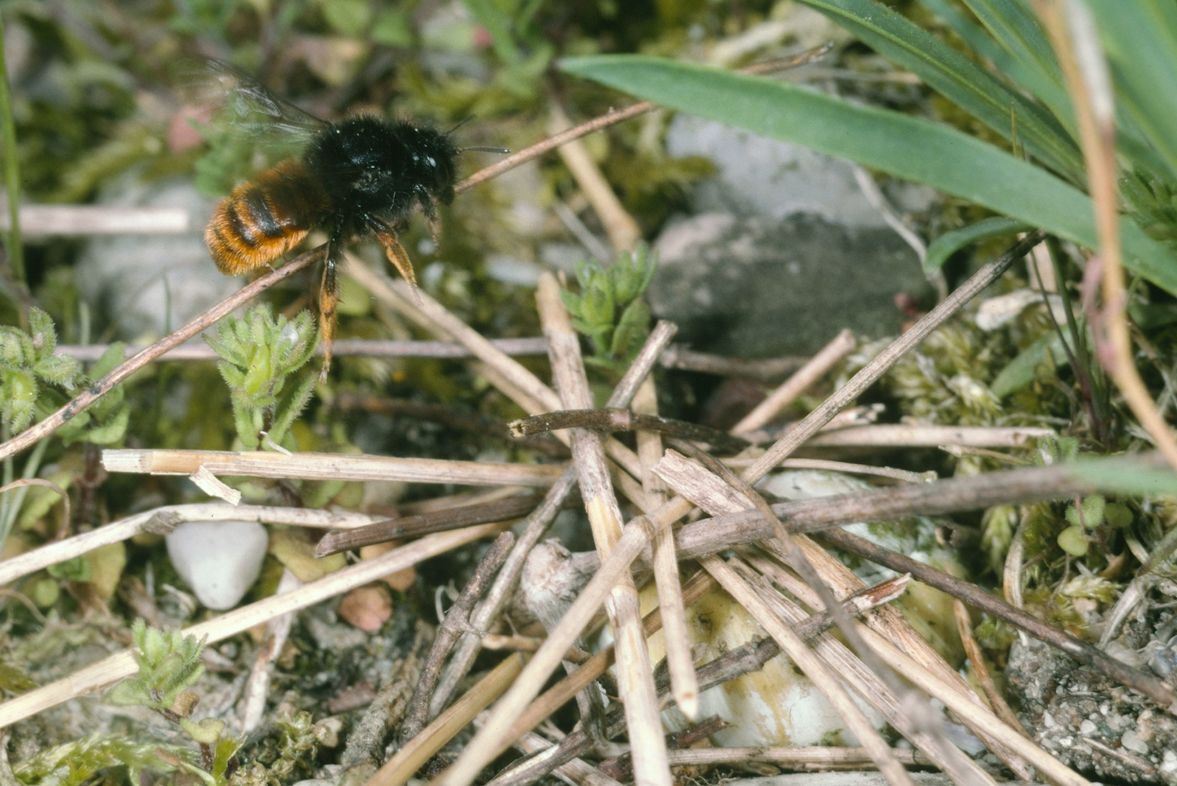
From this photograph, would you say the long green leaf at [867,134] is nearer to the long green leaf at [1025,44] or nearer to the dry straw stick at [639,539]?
the long green leaf at [1025,44]

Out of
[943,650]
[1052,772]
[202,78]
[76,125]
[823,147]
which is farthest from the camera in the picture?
[76,125]

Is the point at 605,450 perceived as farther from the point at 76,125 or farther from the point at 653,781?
the point at 76,125

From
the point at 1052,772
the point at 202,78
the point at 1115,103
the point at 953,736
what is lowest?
the point at 953,736

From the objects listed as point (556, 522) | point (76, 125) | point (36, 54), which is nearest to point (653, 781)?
point (556, 522)

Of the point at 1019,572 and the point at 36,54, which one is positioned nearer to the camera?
the point at 1019,572

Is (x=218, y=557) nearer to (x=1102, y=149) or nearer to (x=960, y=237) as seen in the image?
(x=960, y=237)

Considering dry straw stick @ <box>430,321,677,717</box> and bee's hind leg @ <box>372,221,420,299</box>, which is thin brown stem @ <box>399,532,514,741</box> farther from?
bee's hind leg @ <box>372,221,420,299</box>

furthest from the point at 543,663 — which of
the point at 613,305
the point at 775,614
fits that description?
the point at 613,305

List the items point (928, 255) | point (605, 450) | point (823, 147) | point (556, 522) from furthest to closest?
1. point (556, 522)
2. point (605, 450)
3. point (928, 255)
4. point (823, 147)

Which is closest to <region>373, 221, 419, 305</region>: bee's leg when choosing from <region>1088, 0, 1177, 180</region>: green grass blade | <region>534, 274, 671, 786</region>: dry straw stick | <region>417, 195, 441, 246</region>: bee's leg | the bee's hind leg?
the bee's hind leg

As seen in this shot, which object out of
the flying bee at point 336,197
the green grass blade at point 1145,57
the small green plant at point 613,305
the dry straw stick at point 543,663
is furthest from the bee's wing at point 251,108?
the green grass blade at point 1145,57
